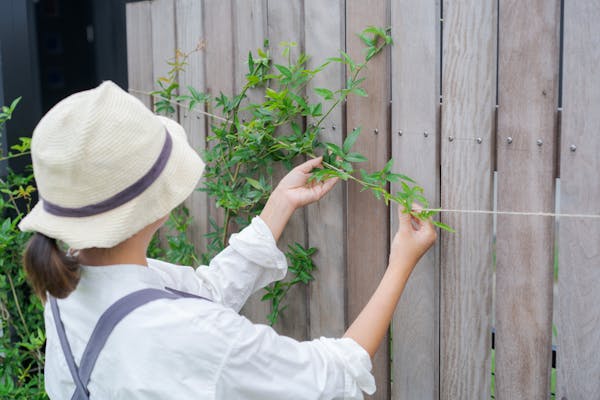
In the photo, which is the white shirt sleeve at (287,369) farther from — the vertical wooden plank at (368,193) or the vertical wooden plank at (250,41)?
the vertical wooden plank at (250,41)

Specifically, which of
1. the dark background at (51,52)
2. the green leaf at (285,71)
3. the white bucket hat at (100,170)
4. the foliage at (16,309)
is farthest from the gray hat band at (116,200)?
the dark background at (51,52)

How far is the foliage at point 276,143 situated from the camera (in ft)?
7.09

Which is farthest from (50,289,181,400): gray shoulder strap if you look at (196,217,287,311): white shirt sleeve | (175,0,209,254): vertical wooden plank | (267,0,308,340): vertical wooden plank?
(175,0,209,254): vertical wooden plank

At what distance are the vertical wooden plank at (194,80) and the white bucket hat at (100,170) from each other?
4.53 ft

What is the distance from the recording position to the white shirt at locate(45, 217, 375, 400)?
149cm

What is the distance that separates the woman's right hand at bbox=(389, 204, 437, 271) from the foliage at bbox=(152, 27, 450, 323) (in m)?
0.03

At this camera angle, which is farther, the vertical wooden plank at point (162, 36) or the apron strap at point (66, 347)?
the vertical wooden plank at point (162, 36)

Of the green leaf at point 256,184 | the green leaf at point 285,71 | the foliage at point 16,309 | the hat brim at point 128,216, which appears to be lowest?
the foliage at point 16,309

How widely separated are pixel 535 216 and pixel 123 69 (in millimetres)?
2473

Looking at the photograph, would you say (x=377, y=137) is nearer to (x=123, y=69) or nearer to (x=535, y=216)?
(x=535, y=216)

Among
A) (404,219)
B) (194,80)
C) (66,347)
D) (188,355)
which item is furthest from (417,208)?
(194,80)

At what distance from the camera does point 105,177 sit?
1.49 metres

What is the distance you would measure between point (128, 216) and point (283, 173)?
3.49 feet

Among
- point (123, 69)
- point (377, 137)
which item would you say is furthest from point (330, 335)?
point (123, 69)
